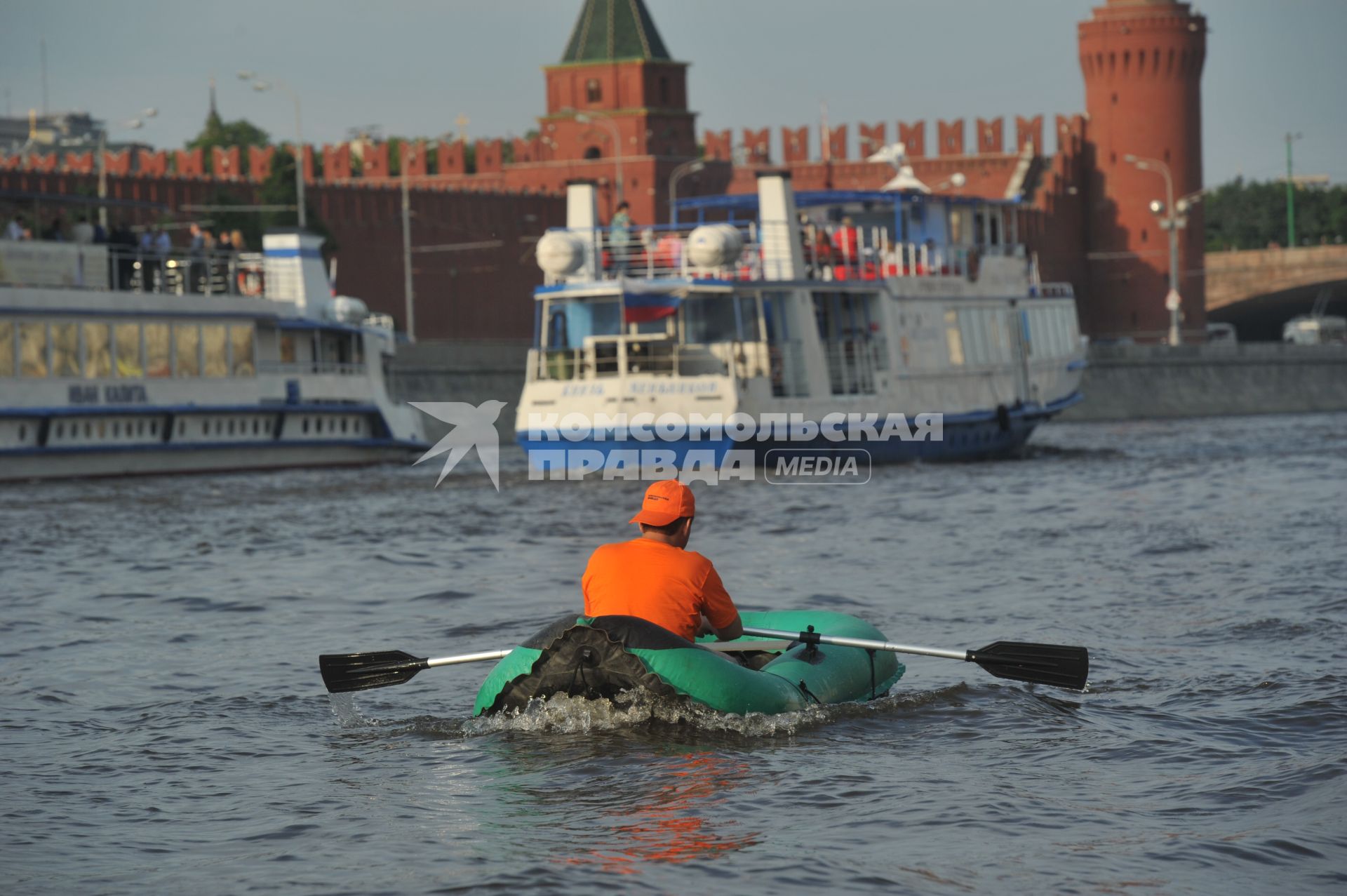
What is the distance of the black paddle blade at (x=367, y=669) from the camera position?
36.3ft

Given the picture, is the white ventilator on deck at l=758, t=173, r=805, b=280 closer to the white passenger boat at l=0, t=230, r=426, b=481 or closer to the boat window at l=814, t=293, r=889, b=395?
the boat window at l=814, t=293, r=889, b=395

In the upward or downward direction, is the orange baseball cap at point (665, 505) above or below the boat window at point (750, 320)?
below

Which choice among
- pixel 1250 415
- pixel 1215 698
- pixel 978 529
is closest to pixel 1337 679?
pixel 1215 698

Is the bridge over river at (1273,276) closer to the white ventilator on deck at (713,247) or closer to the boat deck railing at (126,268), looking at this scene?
the boat deck railing at (126,268)

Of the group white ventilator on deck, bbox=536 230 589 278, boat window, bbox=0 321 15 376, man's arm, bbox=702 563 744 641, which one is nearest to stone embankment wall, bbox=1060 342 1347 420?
white ventilator on deck, bbox=536 230 589 278

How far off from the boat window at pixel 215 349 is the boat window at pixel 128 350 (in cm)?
126

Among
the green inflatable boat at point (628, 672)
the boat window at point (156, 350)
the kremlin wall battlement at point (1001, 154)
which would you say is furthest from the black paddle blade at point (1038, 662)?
the kremlin wall battlement at point (1001, 154)

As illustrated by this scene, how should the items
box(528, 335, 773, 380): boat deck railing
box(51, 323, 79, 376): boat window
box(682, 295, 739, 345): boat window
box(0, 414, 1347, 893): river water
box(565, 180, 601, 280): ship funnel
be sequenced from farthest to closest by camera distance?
1. box(565, 180, 601, 280): ship funnel
2. box(51, 323, 79, 376): boat window
3. box(682, 295, 739, 345): boat window
4. box(528, 335, 773, 380): boat deck railing
5. box(0, 414, 1347, 893): river water

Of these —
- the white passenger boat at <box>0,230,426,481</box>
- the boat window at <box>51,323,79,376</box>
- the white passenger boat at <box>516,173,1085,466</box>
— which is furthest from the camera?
the boat window at <box>51,323,79,376</box>

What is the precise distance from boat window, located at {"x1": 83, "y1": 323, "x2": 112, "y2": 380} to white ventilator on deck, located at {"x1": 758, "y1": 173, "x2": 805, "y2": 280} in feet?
35.0

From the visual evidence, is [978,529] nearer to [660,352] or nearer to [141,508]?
[660,352]

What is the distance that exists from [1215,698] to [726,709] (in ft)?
10.3

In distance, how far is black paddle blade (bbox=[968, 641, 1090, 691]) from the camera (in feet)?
35.3

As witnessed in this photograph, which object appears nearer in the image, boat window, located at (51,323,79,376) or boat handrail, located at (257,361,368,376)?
boat window, located at (51,323,79,376)
